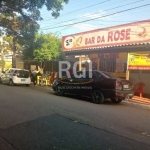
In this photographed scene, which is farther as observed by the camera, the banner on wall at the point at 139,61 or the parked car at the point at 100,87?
the banner on wall at the point at 139,61

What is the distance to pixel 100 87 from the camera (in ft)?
35.8

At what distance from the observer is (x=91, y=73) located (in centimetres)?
1160

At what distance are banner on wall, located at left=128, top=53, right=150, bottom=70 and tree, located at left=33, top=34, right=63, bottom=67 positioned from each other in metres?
10.3

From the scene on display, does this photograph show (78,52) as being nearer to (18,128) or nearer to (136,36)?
(136,36)

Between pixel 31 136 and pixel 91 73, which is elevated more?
pixel 91 73

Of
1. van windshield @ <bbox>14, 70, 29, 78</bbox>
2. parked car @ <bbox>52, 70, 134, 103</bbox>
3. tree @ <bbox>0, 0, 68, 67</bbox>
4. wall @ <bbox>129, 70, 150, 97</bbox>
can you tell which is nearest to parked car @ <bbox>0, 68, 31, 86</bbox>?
van windshield @ <bbox>14, 70, 29, 78</bbox>

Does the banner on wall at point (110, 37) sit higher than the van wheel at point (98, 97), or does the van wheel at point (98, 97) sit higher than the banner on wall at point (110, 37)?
the banner on wall at point (110, 37)

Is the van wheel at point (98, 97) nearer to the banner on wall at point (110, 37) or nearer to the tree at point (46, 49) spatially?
the banner on wall at point (110, 37)

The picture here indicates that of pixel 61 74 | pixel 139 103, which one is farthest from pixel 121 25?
pixel 61 74

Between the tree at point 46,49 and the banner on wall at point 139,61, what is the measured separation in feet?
33.7

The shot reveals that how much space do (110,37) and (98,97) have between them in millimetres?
5327

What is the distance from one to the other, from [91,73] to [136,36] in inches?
147

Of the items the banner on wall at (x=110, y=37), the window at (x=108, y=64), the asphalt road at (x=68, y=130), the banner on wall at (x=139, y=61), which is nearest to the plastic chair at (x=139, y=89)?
the banner on wall at (x=139, y=61)

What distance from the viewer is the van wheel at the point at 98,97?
1074 cm
